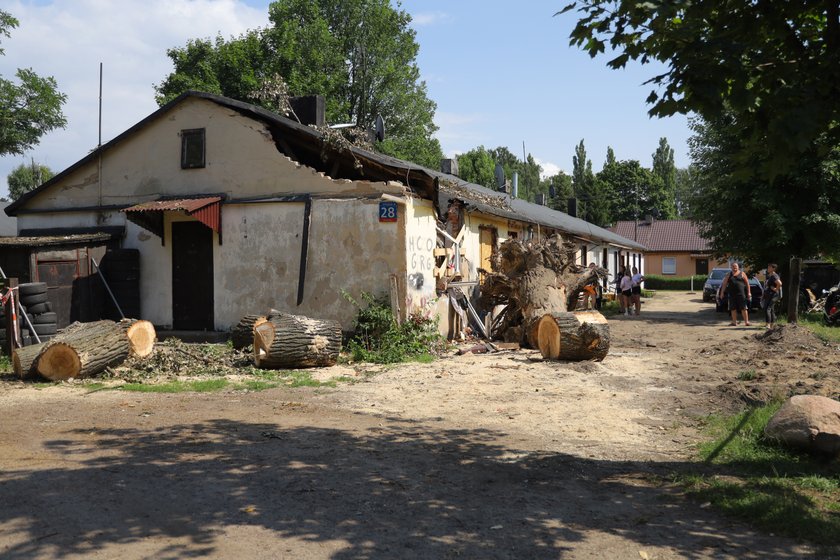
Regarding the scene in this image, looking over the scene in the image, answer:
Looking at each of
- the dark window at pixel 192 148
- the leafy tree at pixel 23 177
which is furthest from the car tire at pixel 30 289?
the leafy tree at pixel 23 177

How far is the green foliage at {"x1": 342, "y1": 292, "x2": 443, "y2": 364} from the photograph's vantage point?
12.8m

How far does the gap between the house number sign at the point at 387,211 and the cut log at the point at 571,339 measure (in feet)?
11.4

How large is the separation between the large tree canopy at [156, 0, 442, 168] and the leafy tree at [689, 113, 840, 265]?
69.5 ft

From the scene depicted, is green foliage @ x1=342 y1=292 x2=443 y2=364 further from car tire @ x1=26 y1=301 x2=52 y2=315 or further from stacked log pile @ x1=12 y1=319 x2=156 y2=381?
car tire @ x1=26 y1=301 x2=52 y2=315

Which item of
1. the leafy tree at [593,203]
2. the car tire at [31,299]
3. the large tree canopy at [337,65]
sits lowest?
the car tire at [31,299]

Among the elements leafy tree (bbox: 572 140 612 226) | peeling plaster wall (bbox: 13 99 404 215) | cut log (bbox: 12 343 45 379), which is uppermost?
leafy tree (bbox: 572 140 612 226)

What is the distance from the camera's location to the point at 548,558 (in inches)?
158

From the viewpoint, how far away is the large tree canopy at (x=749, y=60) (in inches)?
176

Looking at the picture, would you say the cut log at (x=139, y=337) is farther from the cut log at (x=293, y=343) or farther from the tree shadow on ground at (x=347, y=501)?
the tree shadow on ground at (x=347, y=501)

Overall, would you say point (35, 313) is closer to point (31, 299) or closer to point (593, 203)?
point (31, 299)

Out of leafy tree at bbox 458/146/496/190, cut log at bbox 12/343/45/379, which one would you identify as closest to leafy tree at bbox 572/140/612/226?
leafy tree at bbox 458/146/496/190

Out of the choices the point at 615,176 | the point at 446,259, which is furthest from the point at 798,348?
the point at 615,176

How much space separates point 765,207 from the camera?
2202cm

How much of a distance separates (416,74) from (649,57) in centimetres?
4503
